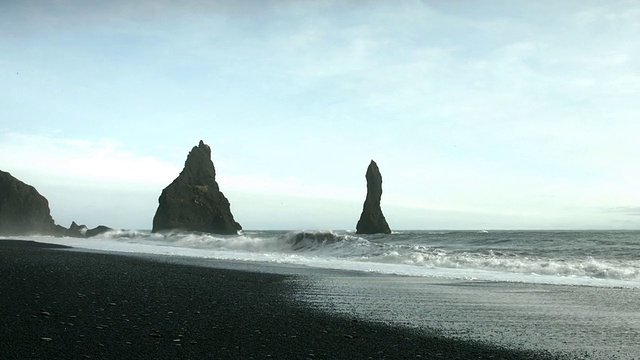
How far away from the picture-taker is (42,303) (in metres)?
8.95

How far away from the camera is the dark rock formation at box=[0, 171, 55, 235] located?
83438 mm

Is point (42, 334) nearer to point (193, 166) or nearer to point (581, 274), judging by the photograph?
point (581, 274)

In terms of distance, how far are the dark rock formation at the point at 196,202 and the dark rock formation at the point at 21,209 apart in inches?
726

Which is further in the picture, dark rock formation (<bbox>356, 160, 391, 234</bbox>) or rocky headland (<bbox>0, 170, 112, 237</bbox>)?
dark rock formation (<bbox>356, 160, 391, 234</bbox>)

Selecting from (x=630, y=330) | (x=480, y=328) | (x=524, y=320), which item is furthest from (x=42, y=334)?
(x=630, y=330)

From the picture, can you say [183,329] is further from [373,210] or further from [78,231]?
[373,210]

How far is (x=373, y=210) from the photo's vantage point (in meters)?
106

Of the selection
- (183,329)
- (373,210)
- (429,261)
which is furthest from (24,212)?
(183,329)

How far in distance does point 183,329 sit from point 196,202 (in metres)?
91.6

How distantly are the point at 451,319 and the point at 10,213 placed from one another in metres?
92.2

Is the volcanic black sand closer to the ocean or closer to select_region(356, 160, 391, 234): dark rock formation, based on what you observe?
the ocean

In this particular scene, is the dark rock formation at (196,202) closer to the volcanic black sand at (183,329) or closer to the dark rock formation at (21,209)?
the dark rock formation at (21,209)

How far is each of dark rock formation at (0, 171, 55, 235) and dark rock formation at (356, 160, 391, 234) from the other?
58355 mm

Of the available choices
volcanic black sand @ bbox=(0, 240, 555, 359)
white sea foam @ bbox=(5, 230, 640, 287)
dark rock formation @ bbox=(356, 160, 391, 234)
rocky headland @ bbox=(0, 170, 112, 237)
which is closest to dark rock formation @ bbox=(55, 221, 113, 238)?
Result: rocky headland @ bbox=(0, 170, 112, 237)
